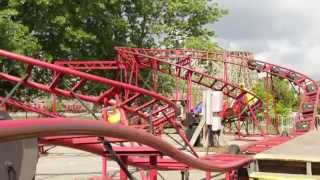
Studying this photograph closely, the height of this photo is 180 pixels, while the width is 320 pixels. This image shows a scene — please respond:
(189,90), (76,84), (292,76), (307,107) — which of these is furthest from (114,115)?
(292,76)

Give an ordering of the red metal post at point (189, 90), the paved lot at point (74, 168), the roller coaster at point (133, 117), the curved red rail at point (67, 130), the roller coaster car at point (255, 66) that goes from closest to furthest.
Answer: the curved red rail at point (67, 130)
the roller coaster at point (133, 117)
the paved lot at point (74, 168)
the red metal post at point (189, 90)
the roller coaster car at point (255, 66)

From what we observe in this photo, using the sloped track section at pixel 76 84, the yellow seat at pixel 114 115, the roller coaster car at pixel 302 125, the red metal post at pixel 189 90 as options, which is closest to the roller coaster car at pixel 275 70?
the red metal post at pixel 189 90

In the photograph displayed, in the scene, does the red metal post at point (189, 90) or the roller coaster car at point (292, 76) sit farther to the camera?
the roller coaster car at point (292, 76)

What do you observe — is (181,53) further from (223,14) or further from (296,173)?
(296,173)

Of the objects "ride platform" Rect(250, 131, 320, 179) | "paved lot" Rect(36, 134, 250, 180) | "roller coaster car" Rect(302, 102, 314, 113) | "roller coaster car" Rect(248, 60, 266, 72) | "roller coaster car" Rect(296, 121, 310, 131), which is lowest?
"paved lot" Rect(36, 134, 250, 180)

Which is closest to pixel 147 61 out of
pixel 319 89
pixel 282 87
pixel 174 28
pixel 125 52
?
pixel 125 52

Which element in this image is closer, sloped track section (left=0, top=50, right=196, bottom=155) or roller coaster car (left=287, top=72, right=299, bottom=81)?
sloped track section (left=0, top=50, right=196, bottom=155)

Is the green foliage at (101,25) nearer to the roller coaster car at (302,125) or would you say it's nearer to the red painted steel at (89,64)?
the red painted steel at (89,64)

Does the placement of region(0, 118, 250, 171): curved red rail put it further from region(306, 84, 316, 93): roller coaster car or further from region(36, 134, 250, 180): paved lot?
region(306, 84, 316, 93): roller coaster car

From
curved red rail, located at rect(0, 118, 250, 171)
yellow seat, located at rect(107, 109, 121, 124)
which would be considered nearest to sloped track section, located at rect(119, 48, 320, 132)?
yellow seat, located at rect(107, 109, 121, 124)

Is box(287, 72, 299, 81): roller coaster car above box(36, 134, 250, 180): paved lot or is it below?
above

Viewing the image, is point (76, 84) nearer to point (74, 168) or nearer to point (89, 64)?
point (74, 168)

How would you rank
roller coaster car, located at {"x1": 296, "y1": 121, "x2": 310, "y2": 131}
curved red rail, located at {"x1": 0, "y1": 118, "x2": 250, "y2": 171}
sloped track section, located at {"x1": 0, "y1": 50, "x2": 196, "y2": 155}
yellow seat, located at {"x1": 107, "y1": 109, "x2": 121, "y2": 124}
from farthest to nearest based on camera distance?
roller coaster car, located at {"x1": 296, "y1": 121, "x2": 310, "y2": 131} → yellow seat, located at {"x1": 107, "y1": 109, "x2": 121, "y2": 124} → sloped track section, located at {"x1": 0, "y1": 50, "x2": 196, "y2": 155} → curved red rail, located at {"x1": 0, "y1": 118, "x2": 250, "y2": 171}

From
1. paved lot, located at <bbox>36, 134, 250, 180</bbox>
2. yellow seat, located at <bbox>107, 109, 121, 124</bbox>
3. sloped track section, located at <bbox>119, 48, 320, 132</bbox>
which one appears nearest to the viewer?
yellow seat, located at <bbox>107, 109, 121, 124</bbox>
